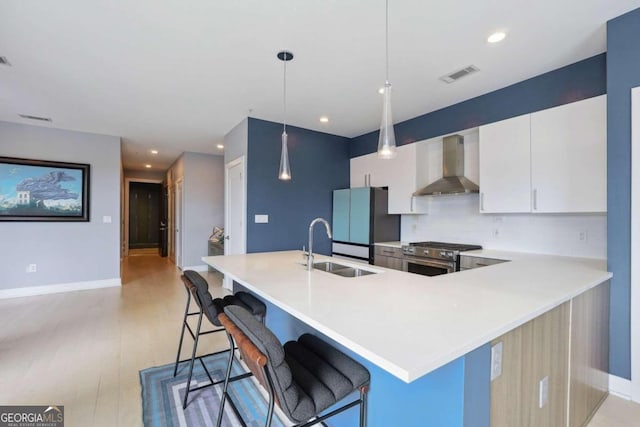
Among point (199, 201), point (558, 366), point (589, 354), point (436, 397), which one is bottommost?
point (589, 354)

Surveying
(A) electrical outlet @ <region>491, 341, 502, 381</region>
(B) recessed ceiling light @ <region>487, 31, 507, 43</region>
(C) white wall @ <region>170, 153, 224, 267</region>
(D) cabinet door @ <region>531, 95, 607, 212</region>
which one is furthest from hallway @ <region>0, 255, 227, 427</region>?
(B) recessed ceiling light @ <region>487, 31, 507, 43</region>

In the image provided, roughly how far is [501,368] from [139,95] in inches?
164

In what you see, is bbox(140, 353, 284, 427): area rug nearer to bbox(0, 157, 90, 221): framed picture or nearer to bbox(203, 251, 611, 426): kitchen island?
bbox(203, 251, 611, 426): kitchen island

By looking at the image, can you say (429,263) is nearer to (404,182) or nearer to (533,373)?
Result: (404,182)

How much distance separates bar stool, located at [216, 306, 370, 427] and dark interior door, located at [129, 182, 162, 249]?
10.8m

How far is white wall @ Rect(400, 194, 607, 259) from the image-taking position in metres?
2.73

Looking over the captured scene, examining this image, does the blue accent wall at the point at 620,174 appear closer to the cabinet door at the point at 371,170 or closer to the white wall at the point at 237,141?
the cabinet door at the point at 371,170

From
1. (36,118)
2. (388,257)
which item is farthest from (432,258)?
(36,118)

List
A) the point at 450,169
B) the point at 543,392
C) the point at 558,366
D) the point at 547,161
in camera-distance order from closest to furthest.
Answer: the point at 543,392 → the point at 558,366 → the point at 547,161 → the point at 450,169

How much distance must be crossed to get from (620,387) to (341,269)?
214cm

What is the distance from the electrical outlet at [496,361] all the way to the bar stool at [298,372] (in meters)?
0.49

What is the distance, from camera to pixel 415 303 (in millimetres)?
1295

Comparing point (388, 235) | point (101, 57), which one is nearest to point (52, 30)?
point (101, 57)

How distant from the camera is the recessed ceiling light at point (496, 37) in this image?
225 centimetres
